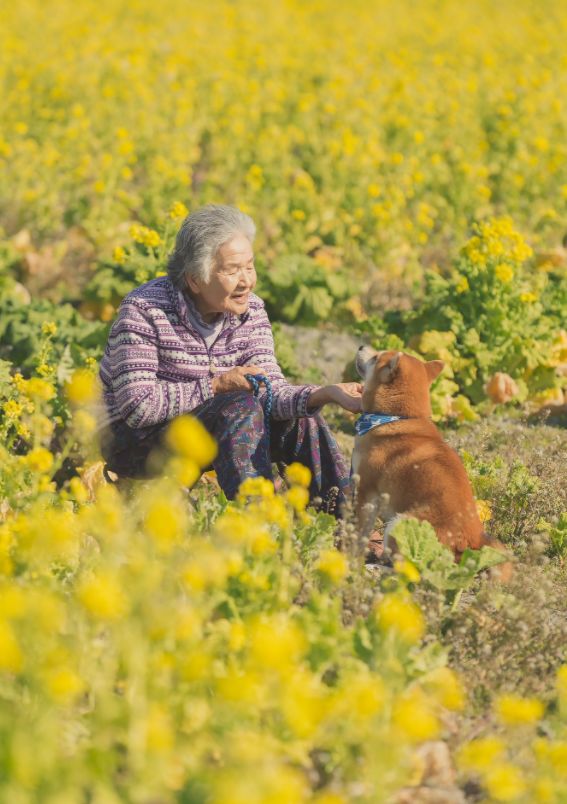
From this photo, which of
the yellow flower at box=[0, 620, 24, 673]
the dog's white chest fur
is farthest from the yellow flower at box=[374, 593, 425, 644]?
the dog's white chest fur

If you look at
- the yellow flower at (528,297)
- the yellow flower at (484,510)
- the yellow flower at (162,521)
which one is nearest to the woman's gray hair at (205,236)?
the yellow flower at (484,510)

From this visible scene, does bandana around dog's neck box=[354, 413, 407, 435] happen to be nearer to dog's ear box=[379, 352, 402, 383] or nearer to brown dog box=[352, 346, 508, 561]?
brown dog box=[352, 346, 508, 561]

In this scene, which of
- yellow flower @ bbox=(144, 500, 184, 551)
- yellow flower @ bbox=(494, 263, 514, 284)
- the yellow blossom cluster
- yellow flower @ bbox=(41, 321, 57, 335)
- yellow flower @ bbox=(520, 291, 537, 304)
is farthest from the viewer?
the yellow blossom cluster

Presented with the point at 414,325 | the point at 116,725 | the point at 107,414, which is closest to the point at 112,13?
the point at 414,325

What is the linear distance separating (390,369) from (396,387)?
0.10 m

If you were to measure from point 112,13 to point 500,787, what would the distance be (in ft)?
46.7

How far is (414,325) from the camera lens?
6.38 m

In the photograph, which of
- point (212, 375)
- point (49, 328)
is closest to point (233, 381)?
point (212, 375)

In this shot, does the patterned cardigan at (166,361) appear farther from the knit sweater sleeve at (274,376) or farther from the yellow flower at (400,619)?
the yellow flower at (400,619)

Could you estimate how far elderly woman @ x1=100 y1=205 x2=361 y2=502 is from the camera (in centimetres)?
441

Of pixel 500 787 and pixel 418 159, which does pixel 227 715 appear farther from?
pixel 418 159

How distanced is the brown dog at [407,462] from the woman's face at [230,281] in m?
0.58

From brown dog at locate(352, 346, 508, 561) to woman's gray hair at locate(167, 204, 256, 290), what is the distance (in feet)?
2.49

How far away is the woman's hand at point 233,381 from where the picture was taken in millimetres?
4551
